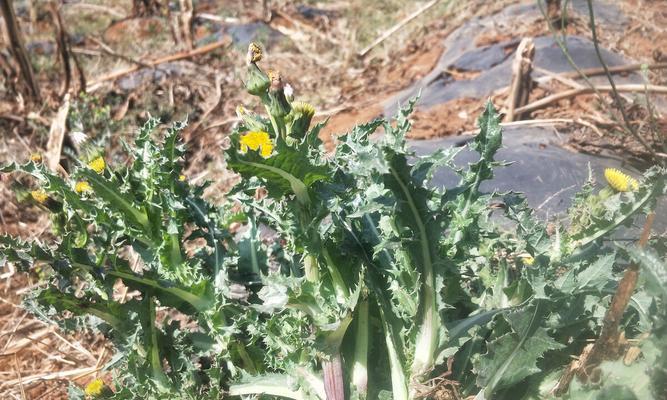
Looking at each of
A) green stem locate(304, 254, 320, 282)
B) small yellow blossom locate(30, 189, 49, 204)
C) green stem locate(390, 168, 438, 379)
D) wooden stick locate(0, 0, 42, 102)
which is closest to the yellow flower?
green stem locate(304, 254, 320, 282)

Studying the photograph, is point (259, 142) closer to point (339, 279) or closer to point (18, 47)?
point (339, 279)

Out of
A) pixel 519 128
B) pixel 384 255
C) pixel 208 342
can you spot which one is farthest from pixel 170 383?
pixel 519 128

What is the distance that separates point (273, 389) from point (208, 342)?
0.31 metres

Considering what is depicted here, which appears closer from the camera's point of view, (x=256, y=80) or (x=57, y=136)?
(x=256, y=80)

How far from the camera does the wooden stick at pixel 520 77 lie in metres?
4.26

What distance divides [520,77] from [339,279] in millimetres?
2931

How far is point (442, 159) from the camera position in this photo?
5.56 feet

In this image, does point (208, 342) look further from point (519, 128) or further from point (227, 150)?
point (519, 128)

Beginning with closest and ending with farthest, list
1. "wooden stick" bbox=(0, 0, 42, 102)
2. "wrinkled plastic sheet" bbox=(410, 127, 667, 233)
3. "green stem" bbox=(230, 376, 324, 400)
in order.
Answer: "green stem" bbox=(230, 376, 324, 400) < "wrinkled plastic sheet" bbox=(410, 127, 667, 233) < "wooden stick" bbox=(0, 0, 42, 102)

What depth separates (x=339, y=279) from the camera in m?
1.82

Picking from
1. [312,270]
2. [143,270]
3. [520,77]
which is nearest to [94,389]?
[143,270]

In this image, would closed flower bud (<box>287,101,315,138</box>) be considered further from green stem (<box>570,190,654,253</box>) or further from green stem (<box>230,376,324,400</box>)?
green stem (<box>570,190,654,253</box>)

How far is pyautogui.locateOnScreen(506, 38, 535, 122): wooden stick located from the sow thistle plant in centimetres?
241

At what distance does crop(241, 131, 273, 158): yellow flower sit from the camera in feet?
5.32
